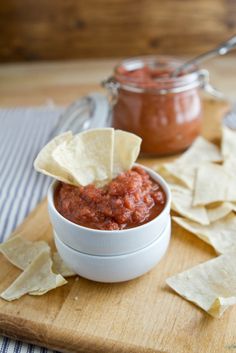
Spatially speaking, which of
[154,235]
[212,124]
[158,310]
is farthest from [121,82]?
[158,310]

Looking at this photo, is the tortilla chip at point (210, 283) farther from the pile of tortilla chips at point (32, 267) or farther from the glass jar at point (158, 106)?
the glass jar at point (158, 106)

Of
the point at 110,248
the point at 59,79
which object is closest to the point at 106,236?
the point at 110,248

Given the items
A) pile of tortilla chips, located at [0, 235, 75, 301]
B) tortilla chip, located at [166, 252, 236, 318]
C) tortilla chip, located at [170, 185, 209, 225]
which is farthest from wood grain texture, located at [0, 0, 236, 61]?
tortilla chip, located at [166, 252, 236, 318]

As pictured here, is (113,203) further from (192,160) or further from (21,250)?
(192,160)

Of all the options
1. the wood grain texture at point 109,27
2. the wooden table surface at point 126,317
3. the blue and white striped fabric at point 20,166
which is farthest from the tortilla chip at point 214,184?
the wood grain texture at point 109,27

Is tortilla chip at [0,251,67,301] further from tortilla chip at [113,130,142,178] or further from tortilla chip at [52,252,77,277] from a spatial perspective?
tortilla chip at [113,130,142,178]

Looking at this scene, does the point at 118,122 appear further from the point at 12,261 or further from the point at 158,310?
the point at 158,310
